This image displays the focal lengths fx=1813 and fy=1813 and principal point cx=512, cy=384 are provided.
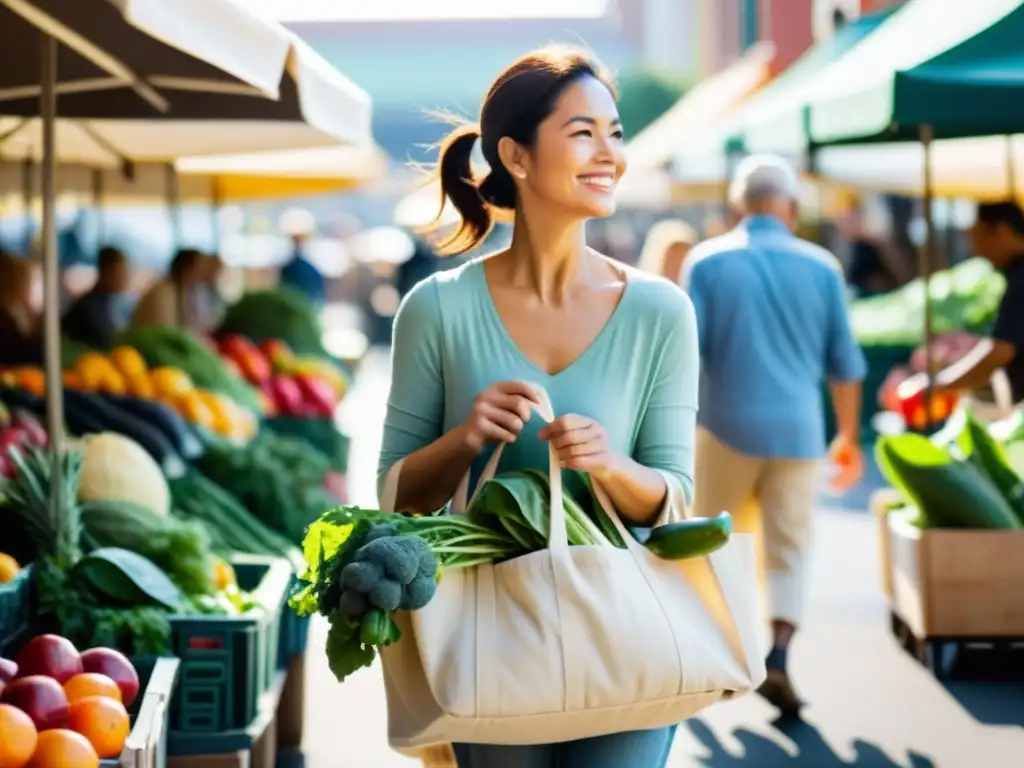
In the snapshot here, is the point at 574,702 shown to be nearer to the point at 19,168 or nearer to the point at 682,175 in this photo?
the point at 682,175

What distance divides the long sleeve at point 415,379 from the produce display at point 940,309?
11.8 m

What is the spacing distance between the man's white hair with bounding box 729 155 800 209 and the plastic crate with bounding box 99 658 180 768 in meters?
3.34

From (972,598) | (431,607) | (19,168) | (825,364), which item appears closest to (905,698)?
(972,598)

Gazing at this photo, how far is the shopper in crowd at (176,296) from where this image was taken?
40.3 feet

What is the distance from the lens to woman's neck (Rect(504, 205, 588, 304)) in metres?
3.40

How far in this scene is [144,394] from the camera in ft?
30.3

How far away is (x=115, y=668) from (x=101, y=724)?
46 cm

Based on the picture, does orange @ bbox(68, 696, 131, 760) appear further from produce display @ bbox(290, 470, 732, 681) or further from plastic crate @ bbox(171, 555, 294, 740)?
plastic crate @ bbox(171, 555, 294, 740)

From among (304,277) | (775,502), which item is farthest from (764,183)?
(304,277)

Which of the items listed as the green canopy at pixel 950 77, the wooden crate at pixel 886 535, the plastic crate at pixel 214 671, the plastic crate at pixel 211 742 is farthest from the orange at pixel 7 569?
the wooden crate at pixel 886 535

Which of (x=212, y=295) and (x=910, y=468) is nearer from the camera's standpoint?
(x=910, y=468)

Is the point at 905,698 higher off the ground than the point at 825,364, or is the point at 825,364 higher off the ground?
the point at 825,364

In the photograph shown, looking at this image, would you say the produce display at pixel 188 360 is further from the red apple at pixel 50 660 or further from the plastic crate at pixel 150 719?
the red apple at pixel 50 660

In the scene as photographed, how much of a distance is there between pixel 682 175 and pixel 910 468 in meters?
7.96
